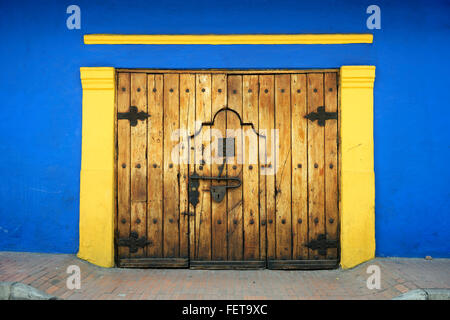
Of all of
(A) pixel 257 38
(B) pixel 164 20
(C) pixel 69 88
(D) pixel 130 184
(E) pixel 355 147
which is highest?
(B) pixel 164 20

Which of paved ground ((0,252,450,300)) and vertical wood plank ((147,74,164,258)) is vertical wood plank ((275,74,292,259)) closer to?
paved ground ((0,252,450,300))

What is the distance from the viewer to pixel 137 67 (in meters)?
3.46

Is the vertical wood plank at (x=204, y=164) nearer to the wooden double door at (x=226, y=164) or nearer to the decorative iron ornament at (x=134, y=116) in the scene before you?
the wooden double door at (x=226, y=164)

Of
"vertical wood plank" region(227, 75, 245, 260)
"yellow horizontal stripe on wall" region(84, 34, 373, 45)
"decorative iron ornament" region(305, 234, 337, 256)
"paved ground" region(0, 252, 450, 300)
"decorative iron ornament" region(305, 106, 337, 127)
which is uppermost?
"yellow horizontal stripe on wall" region(84, 34, 373, 45)

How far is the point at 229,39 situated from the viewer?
345 cm

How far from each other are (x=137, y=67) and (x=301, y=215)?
264 centimetres

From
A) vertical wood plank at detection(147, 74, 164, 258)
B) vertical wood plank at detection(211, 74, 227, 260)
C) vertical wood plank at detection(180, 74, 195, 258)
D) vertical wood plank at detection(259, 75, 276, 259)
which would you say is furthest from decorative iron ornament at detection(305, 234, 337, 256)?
vertical wood plank at detection(147, 74, 164, 258)

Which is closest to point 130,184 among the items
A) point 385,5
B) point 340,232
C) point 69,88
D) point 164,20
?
point 69,88

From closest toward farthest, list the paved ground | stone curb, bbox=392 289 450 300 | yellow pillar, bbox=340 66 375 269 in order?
1. stone curb, bbox=392 289 450 300
2. the paved ground
3. yellow pillar, bbox=340 66 375 269

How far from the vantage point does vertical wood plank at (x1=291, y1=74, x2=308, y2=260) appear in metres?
3.44

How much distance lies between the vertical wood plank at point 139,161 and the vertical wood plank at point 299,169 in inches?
69.9

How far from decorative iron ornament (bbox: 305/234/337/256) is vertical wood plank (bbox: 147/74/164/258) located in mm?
1792

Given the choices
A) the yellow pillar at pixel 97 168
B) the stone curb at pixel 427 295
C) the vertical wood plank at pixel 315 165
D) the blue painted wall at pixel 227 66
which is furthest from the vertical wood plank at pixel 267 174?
the yellow pillar at pixel 97 168

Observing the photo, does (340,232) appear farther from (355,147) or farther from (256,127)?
(256,127)
